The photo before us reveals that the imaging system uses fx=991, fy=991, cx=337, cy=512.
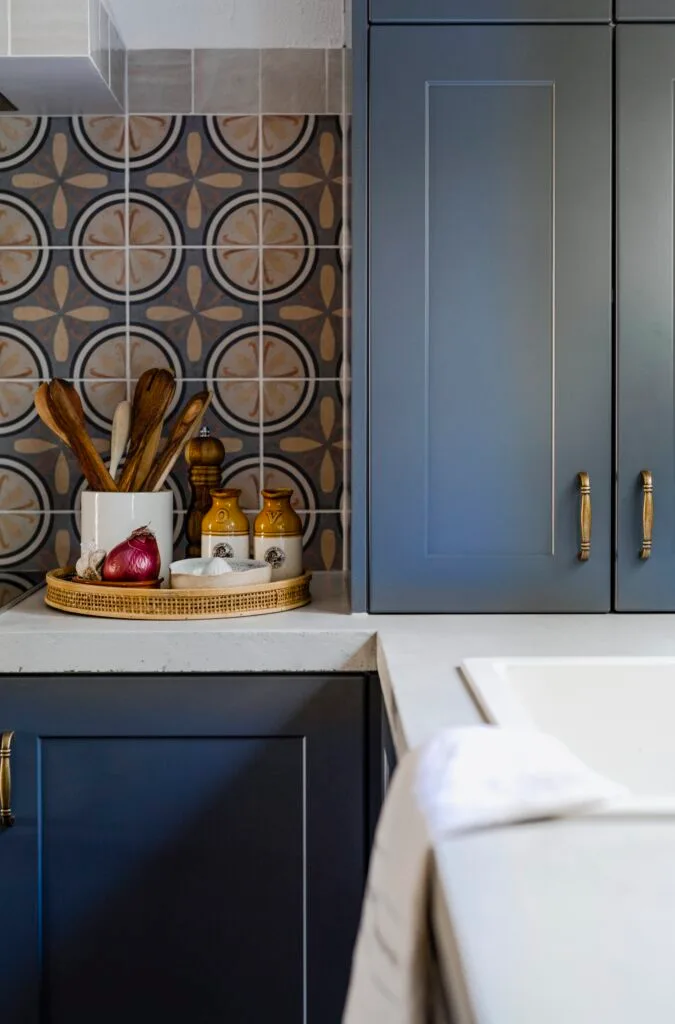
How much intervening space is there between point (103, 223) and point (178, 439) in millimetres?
508

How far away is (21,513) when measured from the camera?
2.00 metres

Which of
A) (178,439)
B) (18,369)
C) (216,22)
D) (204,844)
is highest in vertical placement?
(216,22)

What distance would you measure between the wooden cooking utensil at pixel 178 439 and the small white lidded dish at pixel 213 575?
22 centimetres

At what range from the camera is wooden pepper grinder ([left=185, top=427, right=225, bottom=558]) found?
185 centimetres

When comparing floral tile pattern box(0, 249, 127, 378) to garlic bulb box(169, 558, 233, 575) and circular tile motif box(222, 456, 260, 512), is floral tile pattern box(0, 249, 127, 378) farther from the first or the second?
garlic bulb box(169, 558, 233, 575)

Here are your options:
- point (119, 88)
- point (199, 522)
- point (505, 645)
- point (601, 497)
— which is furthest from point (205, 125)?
point (505, 645)

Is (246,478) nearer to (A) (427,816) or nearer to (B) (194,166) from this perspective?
(B) (194,166)

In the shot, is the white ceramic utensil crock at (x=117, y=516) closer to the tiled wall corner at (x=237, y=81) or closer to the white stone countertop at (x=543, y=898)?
the white stone countertop at (x=543, y=898)

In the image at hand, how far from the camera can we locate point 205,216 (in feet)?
6.48

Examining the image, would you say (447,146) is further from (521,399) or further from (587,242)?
(521,399)

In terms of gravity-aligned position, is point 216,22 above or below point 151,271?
above

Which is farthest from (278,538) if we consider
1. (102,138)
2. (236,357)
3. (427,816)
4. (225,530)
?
(427,816)

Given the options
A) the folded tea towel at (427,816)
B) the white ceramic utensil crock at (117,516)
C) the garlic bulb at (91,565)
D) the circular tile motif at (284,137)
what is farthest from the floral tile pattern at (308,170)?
the folded tea towel at (427,816)

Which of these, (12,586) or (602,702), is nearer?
(602,702)
